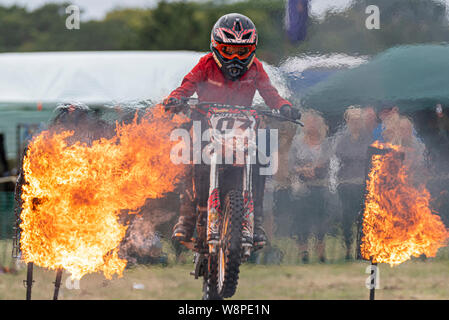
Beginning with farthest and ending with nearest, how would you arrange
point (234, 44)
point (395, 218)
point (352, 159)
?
1. point (352, 159)
2. point (395, 218)
3. point (234, 44)

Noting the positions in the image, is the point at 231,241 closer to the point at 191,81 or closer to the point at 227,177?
the point at 227,177

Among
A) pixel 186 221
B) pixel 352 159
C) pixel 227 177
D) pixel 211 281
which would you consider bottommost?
pixel 211 281

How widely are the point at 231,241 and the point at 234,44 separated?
2114mm

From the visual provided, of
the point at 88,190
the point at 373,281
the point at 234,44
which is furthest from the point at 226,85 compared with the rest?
the point at 373,281

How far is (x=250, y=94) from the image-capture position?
7.66m

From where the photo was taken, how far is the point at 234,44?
728 cm

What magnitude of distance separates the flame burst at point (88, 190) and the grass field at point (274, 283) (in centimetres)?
24

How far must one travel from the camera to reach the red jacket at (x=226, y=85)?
755 centimetres

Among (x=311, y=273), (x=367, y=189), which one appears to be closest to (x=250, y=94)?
(x=367, y=189)

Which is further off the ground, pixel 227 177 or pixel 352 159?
pixel 352 159

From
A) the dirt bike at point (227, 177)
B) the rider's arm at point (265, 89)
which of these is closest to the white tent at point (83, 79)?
the rider's arm at point (265, 89)

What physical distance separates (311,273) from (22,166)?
155 inches

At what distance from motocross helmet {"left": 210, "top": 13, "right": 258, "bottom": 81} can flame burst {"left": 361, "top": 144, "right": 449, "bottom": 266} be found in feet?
7.88
